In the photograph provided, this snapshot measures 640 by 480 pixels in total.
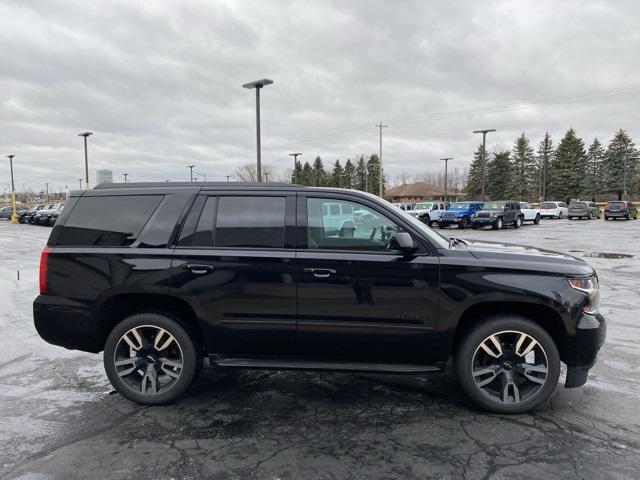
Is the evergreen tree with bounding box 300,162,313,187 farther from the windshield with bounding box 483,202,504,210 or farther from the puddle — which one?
the puddle

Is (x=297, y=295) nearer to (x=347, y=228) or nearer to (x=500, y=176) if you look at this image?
(x=347, y=228)

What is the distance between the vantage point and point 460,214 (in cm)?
3006

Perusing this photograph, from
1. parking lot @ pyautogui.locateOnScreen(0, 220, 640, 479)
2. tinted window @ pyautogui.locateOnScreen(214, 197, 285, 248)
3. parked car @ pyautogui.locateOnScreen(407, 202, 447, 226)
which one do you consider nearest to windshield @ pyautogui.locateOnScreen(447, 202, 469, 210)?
parked car @ pyautogui.locateOnScreen(407, 202, 447, 226)

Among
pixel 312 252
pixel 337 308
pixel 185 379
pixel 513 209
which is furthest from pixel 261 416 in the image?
pixel 513 209

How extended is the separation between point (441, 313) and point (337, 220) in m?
1.15

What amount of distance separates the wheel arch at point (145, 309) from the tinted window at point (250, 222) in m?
0.67

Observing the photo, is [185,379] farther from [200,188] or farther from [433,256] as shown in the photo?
[433,256]

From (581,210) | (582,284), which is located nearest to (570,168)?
(581,210)

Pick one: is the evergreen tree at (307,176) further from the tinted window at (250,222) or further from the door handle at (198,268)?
the door handle at (198,268)

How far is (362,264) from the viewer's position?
3.73 metres

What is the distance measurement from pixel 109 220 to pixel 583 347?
13.4 feet

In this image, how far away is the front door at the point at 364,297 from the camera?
371cm

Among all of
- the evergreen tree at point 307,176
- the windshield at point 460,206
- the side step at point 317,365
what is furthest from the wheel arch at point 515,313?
the evergreen tree at point 307,176

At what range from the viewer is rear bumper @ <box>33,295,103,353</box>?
3998 millimetres
